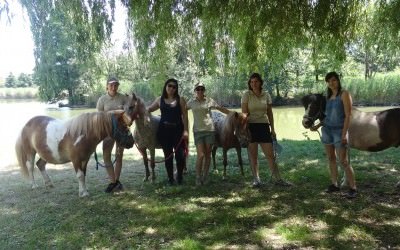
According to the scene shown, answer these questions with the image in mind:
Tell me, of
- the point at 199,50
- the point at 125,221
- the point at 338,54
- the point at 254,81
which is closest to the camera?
the point at 125,221

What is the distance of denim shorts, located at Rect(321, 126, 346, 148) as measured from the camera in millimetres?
4645

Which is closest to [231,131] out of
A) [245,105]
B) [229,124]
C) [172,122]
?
[229,124]

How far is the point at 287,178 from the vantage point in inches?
234

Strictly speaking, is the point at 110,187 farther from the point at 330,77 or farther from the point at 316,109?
the point at 330,77

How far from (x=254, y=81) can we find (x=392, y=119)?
6.49ft

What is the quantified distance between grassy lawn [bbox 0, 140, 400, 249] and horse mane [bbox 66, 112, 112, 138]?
2.89ft

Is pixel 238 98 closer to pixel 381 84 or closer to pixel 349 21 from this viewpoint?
pixel 381 84

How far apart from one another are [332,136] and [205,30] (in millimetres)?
2196

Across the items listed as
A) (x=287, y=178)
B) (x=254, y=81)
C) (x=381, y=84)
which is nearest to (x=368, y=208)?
(x=287, y=178)

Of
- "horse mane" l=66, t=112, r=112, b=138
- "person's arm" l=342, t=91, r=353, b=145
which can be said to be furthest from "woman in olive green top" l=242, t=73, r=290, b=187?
"horse mane" l=66, t=112, r=112, b=138

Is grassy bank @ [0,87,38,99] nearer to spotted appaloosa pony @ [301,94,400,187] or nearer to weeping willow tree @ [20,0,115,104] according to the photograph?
weeping willow tree @ [20,0,115,104]

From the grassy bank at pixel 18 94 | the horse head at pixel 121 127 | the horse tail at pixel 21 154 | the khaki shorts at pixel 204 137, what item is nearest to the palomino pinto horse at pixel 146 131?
the horse head at pixel 121 127

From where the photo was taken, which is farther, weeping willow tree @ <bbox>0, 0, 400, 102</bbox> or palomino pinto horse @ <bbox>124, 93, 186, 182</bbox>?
palomino pinto horse @ <bbox>124, 93, 186, 182</bbox>

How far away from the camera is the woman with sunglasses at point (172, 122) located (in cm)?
527
